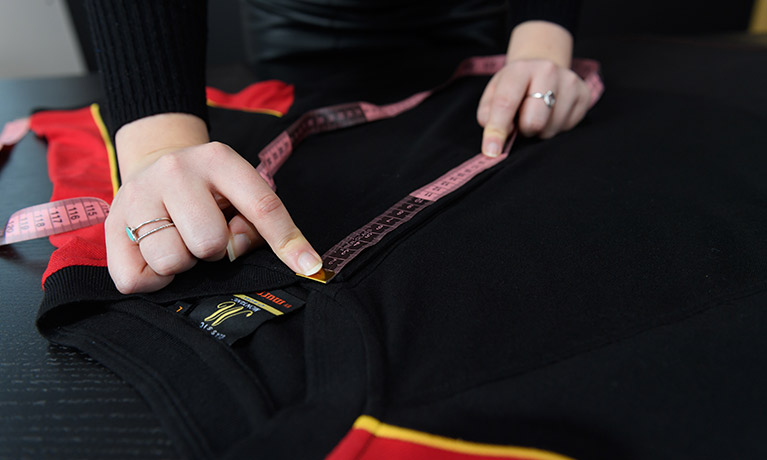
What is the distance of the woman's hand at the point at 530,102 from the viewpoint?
33.7 inches

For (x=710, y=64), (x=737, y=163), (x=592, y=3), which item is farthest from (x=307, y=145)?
(x=592, y=3)

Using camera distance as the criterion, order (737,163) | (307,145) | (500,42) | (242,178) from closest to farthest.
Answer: (242,178) → (737,163) → (307,145) → (500,42)

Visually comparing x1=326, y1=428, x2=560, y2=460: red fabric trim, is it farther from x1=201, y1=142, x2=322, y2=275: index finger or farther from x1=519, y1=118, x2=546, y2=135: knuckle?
x1=519, y1=118, x2=546, y2=135: knuckle

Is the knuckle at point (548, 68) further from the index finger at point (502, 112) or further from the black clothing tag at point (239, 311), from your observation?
the black clothing tag at point (239, 311)

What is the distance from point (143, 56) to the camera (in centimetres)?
73

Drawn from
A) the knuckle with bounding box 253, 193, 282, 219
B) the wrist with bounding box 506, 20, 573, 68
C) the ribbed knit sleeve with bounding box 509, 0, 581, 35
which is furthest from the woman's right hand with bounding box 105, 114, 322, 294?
the ribbed knit sleeve with bounding box 509, 0, 581, 35

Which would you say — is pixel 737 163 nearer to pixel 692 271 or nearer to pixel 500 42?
pixel 692 271

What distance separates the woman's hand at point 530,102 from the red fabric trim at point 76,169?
2.01 feet

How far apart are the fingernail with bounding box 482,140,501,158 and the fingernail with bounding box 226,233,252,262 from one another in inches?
17.3

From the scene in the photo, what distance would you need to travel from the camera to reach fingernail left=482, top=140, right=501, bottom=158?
83 cm

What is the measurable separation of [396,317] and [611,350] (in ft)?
0.69

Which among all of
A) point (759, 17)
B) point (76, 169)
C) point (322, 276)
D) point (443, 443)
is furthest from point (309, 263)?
point (759, 17)

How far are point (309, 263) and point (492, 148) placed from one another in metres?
0.43

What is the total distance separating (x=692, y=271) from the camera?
58 cm
